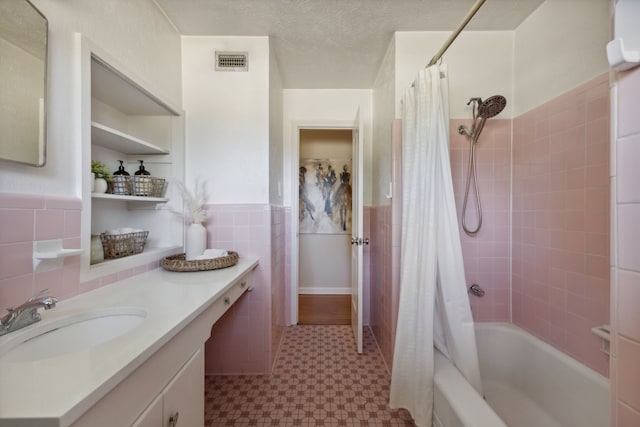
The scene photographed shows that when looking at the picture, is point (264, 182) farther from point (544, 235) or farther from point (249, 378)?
point (544, 235)

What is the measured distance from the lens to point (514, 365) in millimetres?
1454

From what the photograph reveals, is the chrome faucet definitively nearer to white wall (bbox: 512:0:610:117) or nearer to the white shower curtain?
the white shower curtain

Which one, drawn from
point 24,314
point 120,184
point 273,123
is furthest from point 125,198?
point 273,123

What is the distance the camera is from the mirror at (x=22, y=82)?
73 cm

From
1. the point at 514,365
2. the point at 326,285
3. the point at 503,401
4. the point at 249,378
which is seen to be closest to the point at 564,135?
the point at 514,365

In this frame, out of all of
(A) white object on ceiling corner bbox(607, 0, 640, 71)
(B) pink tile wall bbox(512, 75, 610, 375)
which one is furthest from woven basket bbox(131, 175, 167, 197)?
(B) pink tile wall bbox(512, 75, 610, 375)

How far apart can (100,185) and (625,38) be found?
70.5 inches

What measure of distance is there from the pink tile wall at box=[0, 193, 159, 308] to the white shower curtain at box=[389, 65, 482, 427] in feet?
4.90

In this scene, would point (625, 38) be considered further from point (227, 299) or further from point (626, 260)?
point (227, 299)

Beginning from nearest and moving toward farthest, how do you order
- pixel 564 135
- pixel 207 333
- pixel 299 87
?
pixel 207 333 → pixel 564 135 → pixel 299 87

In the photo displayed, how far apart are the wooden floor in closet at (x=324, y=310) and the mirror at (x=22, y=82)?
2260 mm

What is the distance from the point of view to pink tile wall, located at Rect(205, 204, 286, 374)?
5.49ft

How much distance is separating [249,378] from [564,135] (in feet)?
7.86

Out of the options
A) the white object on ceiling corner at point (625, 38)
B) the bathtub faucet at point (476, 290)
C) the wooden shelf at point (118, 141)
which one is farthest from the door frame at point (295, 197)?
the white object on ceiling corner at point (625, 38)
